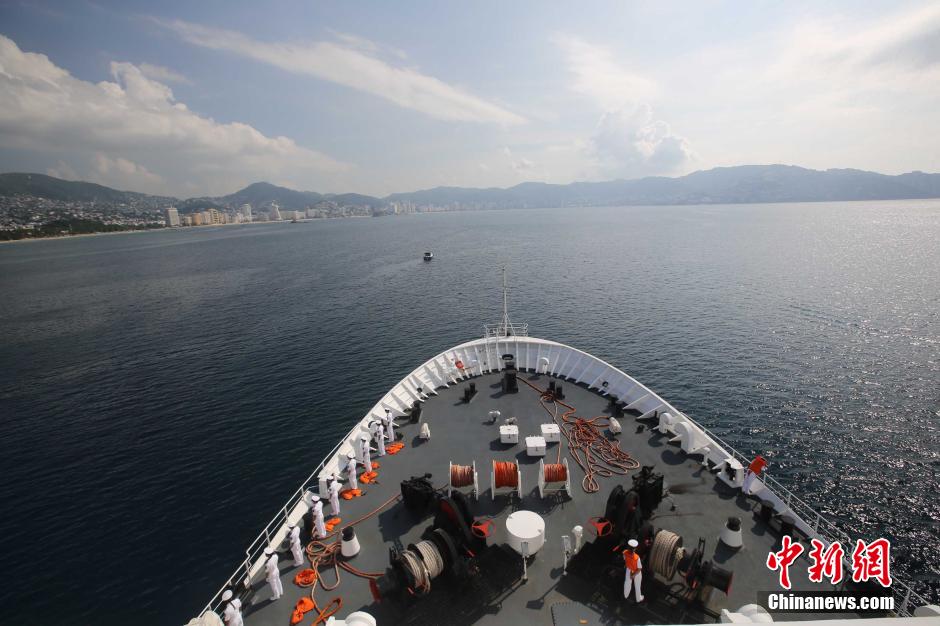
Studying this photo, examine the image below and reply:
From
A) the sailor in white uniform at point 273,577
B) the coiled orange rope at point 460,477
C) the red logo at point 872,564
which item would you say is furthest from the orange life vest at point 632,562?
the sailor in white uniform at point 273,577

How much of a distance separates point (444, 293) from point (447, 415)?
5679cm

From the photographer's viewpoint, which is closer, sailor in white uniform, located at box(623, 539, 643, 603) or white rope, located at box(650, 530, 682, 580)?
sailor in white uniform, located at box(623, 539, 643, 603)

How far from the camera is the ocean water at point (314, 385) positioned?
21109 mm

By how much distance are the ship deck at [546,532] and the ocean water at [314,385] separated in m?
11.8

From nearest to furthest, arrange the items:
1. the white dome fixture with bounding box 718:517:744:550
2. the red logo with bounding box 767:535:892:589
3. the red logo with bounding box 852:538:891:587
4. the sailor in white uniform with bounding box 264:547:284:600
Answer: the red logo with bounding box 852:538:891:587, the red logo with bounding box 767:535:892:589, the sailor in white uniform with bounding box 264:547:284:600, the white dome fixture with bounding box 718:517:744:550

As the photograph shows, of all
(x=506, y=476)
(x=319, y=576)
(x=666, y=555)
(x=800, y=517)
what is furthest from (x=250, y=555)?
(x=800, y=517)

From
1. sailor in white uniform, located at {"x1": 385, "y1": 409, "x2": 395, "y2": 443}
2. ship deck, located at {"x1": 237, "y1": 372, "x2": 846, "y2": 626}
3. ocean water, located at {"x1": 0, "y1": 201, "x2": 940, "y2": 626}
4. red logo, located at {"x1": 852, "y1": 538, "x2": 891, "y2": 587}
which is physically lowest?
ocean water, located at {"x1": 0, "y1": 201, "x2": 940, "y2": 626}

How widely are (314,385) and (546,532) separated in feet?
105

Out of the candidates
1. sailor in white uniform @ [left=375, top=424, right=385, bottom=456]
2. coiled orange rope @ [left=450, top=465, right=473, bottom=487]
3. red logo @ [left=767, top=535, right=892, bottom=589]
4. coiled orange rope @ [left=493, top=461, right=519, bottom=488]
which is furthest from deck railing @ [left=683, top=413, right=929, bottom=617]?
sailor in white uniform @ [left=375, top=424, right=385, bottom=456]

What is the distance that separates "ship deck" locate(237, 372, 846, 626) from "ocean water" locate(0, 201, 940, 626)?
11.8 metres

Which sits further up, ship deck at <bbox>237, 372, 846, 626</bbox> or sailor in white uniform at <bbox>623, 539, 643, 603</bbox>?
sailor in white uniform at <bbox>623, 539, 643, 603</bbox>

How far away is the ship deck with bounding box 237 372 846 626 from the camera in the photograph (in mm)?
9914

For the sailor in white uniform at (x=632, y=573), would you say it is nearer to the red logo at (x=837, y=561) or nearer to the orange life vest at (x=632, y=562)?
the orange life vest at (x=632, y=562)

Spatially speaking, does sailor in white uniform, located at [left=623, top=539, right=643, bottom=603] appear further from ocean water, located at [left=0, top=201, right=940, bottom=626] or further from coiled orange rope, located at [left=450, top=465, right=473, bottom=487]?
ocean water, located at [left=0, top=201, right=940, bottom=626]
